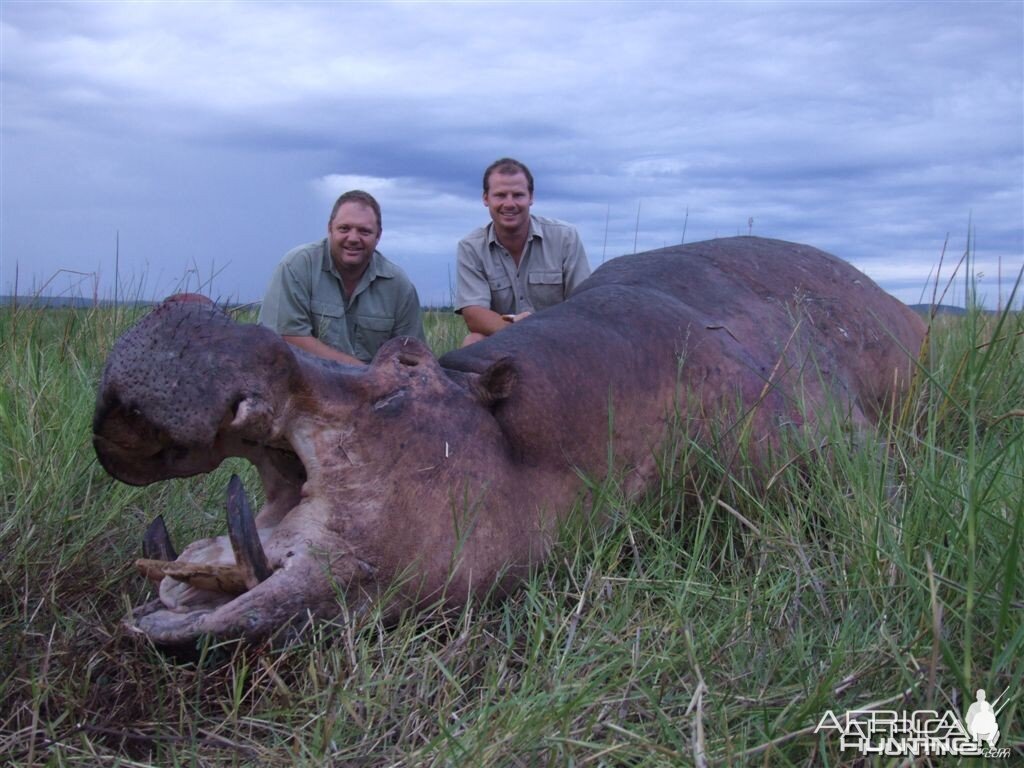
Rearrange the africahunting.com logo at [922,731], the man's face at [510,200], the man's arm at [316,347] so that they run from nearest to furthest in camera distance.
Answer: the africahunting.com logo at [922,731]
the man's arm at [316,347]
the man's face at [510,200]

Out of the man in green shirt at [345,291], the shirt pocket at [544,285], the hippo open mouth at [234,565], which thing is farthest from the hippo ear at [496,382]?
the shirt pocket at [544,285]

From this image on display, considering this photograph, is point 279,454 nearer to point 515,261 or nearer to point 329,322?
point 329,322

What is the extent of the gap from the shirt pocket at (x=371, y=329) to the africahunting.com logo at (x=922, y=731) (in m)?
5.20

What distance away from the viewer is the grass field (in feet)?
6.16

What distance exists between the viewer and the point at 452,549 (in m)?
2.35

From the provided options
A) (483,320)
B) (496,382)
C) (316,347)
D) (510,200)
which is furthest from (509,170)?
(496,382)

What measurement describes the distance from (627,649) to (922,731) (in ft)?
1.96

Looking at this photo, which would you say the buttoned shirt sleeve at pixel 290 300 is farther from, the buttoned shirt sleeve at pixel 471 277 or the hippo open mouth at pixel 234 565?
the hippo open mouth at pixel 234 565

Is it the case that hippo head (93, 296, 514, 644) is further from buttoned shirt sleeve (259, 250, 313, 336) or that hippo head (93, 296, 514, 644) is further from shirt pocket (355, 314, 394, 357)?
shirt pocket (355, 314, 394, 357)

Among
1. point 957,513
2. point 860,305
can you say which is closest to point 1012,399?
point 860,305

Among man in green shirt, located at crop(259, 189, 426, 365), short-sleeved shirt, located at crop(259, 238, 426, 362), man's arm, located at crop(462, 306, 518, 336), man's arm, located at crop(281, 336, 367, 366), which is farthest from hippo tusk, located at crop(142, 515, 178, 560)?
man's arm, located at crop(462, 306, 518, 336)

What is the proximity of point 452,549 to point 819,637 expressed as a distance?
80cm

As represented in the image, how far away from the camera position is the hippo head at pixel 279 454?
209 cm

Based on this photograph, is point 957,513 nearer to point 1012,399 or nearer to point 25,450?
point 1012,399
